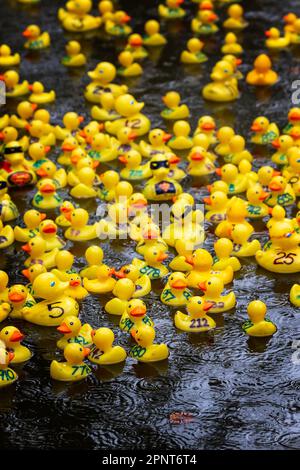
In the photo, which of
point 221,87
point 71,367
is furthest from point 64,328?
point 221,87

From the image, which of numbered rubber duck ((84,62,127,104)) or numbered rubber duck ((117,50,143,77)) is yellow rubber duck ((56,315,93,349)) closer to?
numbered rubber duck ((84,62,127,104))

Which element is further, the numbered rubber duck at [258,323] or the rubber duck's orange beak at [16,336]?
the numbered rubber duck at [258,323]

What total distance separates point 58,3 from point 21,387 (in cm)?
1059

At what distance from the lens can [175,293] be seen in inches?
436

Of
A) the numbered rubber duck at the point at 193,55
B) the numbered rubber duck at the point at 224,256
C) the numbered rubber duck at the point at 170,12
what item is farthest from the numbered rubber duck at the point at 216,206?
the numbered rubber duck at the point at 170,12

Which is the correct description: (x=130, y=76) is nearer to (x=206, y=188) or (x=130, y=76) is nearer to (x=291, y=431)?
(x=206, y=188)

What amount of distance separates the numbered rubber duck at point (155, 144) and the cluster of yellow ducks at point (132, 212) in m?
0.01

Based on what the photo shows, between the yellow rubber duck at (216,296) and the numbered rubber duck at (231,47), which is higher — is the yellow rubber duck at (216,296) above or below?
above

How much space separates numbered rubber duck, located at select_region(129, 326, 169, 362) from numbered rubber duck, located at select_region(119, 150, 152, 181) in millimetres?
3499

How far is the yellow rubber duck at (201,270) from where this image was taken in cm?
1109

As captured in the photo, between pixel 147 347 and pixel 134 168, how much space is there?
3687mm

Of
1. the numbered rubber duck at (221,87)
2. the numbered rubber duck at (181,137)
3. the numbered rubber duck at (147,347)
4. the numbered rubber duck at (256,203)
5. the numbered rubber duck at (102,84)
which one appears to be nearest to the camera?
the numbered rubber duck at (147,347)

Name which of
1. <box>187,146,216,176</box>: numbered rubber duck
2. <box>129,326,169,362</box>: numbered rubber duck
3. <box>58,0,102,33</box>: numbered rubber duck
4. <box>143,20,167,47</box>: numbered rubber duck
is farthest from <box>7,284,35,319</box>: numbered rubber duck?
<box>58,0,102,33</box>: numbered rubber duck

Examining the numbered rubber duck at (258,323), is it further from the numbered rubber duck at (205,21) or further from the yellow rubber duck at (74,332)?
the numbered rubber duck at (205,21)
